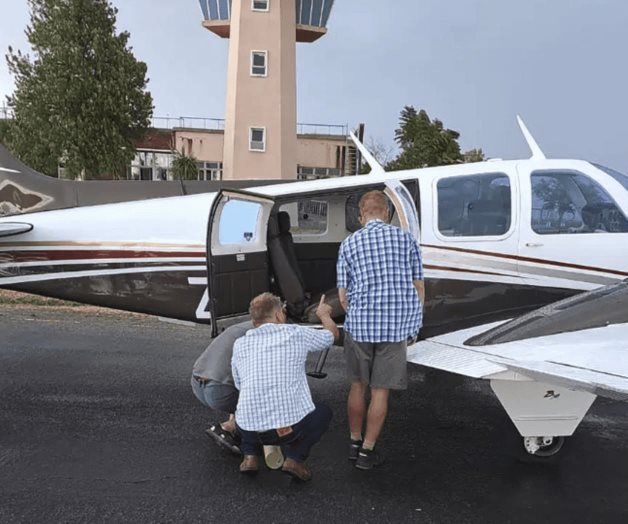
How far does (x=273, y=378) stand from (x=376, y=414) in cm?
80

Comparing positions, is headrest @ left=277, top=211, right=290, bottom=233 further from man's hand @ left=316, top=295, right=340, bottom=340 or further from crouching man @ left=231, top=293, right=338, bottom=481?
crouching man @ left=231, top=293, right=338, bottom=481

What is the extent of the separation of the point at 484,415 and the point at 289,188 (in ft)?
8.59

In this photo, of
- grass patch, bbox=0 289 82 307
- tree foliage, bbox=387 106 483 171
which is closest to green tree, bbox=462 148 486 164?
tree foliage, bbox=387 106 483 171

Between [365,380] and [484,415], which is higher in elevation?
[365,380]

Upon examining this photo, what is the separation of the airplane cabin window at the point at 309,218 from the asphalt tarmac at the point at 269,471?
1680 mm

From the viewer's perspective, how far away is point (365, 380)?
374 cm

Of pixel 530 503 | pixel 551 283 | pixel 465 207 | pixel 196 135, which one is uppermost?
pixel 196 135

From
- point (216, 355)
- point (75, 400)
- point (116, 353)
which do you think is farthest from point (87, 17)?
point (216, 355)

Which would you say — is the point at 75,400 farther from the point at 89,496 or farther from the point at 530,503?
the point at 530,503

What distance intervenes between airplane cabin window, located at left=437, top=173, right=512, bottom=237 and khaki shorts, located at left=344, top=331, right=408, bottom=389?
5.06 feet

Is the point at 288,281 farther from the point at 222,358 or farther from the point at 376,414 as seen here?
the point at 376,414

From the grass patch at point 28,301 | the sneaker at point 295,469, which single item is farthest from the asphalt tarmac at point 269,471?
the grass patch at point 28,301

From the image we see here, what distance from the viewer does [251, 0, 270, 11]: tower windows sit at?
2488 cm

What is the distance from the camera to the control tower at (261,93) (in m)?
24.3
